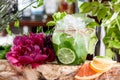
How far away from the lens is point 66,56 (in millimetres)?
774

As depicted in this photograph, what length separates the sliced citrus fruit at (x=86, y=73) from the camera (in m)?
0.75

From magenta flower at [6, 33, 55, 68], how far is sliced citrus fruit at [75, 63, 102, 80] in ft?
0.29

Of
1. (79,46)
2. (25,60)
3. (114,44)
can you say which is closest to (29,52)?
(25,60)

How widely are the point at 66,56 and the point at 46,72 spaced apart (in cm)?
7

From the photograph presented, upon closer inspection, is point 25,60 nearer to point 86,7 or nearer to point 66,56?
point 66,56

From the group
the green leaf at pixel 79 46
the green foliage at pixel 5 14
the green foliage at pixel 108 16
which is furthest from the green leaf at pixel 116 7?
→ the green foliage at pixel 5 14

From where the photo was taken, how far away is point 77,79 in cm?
76

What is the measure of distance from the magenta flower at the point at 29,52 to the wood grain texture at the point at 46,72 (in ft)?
0.06

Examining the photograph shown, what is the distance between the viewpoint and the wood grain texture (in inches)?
29.7

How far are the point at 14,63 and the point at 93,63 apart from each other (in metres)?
0.21

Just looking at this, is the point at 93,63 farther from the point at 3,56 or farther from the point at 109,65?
the point at 3,56

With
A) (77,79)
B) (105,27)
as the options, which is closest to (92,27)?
(105,27)

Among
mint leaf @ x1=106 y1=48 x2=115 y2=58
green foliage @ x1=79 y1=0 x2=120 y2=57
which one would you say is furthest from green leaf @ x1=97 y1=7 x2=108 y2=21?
mint leaf @ x1=106 y1=48 x2=115 y2=58

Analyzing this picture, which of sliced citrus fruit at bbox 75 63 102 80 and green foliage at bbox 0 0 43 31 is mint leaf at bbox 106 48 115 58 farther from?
green foliage at bbox 0 0 43 31
